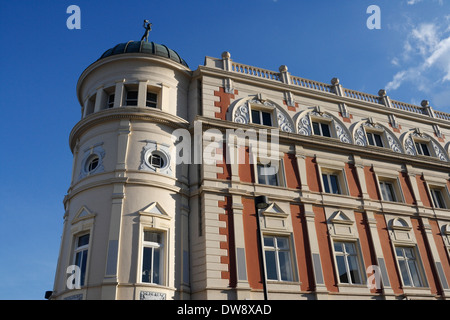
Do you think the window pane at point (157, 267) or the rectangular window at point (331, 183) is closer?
the window pane at point (157, 267)

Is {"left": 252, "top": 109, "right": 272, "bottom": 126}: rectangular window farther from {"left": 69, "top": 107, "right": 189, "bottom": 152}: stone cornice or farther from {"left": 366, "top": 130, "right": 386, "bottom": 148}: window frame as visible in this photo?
{"left": 366, "top": 130, "right": 386, "bottom": 148}: window frame

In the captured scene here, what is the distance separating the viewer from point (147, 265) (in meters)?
18.2

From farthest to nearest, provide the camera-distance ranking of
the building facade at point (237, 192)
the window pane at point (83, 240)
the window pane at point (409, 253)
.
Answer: the window pane at point (409, 253) < the window pane at point (83, 240) < the building facade at point (237, 192)

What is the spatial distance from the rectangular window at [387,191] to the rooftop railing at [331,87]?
626 cm

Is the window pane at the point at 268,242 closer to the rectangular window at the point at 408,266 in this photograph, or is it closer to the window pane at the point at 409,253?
the rectangular window at the point at 408,266

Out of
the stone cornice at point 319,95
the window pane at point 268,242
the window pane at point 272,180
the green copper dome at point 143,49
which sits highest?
the green copper dome at point 143,49

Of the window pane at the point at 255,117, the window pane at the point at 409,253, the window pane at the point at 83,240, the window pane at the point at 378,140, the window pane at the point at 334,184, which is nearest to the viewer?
the window pane at the point at 83,240

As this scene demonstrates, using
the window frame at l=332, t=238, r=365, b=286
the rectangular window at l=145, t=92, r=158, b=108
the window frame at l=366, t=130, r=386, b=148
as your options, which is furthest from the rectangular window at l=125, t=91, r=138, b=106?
the window frame at l=366, t=130, r=386, b=148

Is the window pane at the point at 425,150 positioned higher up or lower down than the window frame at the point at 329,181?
A: higher up

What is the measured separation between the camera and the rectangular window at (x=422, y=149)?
28.5 m

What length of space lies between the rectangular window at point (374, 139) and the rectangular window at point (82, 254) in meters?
18.6

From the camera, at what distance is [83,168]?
2084 centimetres

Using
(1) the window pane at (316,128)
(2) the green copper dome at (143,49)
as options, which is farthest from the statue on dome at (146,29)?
(1) the window pane at (316,128)
